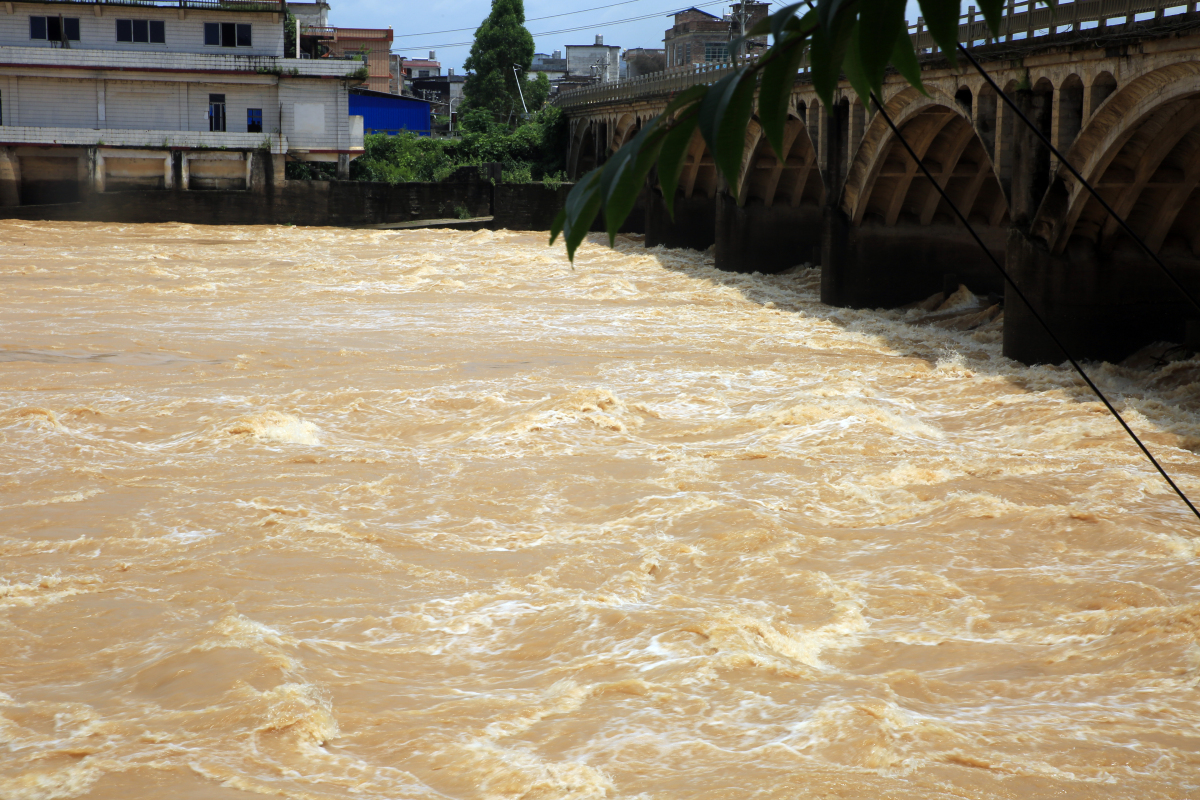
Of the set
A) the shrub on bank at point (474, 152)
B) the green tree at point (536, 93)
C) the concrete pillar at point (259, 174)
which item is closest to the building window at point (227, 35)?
the concrete pillar at point (259, 174)

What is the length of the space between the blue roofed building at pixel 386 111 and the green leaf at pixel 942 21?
218 ft

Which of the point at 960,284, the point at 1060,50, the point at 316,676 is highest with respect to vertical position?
the point at 1060,50

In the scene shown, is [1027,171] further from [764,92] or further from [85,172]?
[85,172]

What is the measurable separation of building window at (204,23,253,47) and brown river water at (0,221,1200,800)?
29.0 metres

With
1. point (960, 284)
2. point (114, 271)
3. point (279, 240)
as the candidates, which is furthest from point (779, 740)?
point (279, 240)

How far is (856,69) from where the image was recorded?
177 centimetres

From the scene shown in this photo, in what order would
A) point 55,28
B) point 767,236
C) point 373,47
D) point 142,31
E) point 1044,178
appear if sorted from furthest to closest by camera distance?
point 373,47
point 142,31
point 55,28
point 767,236
point 1044,178

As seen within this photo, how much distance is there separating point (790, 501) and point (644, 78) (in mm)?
34550

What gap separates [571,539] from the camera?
11000mm

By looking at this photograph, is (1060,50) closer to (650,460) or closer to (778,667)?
(650,460)

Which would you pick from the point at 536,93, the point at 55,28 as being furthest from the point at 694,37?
the point at 55,28

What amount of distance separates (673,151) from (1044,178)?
19511mm

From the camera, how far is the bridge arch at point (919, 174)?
25578mm

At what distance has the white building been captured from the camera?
1762 inches
